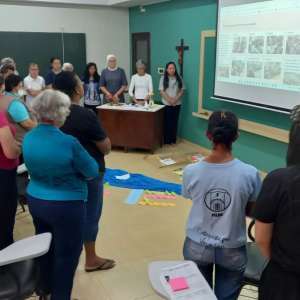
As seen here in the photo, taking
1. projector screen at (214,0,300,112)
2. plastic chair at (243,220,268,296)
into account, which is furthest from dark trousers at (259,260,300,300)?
projector screen at (214,0,300,112)

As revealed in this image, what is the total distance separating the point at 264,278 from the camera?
1373mm

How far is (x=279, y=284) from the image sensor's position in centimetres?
130

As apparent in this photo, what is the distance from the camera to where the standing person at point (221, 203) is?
1.54 m

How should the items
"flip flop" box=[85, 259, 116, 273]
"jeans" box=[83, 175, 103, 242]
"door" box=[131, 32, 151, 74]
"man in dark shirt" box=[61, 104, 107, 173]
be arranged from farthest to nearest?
"door" box=[131, 32, 151, 74]
"flip flop" box=[85, 259, 116, 273]
"jeans" box=[83, 175, 103, 242]
"man in dark shirt" box=[61, 104, 107, 173]

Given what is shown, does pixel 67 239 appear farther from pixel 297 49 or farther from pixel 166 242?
pixel 297 49

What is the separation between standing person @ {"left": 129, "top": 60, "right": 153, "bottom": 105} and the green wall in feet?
2.16

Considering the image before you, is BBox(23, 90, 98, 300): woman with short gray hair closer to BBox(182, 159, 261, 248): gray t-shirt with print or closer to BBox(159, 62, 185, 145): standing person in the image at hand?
BBox(182, 159, 261, 248): gray t-shirt with print

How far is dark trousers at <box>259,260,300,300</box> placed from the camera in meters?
1.28

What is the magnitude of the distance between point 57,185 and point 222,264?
2.81 feet

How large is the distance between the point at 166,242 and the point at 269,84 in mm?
2238

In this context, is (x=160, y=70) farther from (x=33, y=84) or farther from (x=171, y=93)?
(x=33, y=84)

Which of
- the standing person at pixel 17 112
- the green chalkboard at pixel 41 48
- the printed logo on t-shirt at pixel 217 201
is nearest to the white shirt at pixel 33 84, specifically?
the green chalkboard at pixel 41 48

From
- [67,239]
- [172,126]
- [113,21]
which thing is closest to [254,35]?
[172,126]

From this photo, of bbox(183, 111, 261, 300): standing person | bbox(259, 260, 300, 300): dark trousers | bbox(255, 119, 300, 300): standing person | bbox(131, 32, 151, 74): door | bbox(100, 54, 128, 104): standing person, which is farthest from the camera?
bbox(131, 32, 151, 74): door
